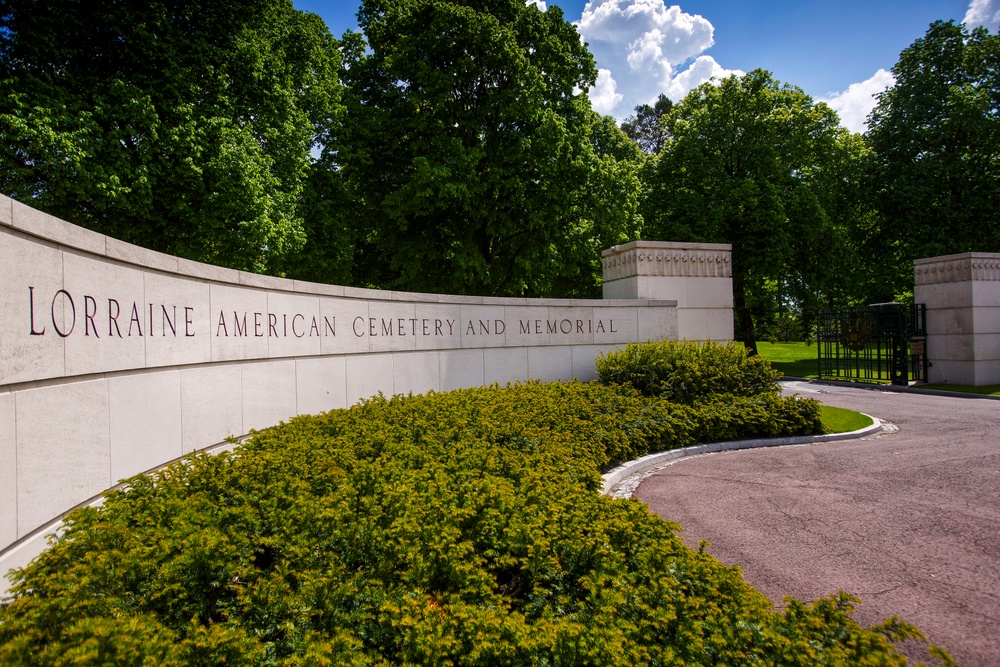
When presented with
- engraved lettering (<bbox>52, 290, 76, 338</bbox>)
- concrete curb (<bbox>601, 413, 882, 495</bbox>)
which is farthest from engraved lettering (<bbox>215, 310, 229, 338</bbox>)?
concrete curb (<bbox>601, 413, 882, 495</bbox>)

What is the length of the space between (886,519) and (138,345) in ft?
23.5

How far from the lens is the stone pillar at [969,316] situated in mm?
16594

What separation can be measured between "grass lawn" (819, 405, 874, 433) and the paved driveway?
30.0 inches

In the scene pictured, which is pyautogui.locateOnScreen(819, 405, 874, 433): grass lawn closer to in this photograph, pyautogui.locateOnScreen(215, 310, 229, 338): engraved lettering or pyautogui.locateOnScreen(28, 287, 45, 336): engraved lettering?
pyautogui.locateOnScreen(215, 310, 229, 338): engraved lettering

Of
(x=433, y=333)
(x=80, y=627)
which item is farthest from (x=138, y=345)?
(x=433, y=333)

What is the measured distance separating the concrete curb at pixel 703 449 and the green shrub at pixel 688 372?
1166mm

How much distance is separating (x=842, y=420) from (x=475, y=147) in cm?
1187

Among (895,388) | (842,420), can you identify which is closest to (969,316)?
(895,388)

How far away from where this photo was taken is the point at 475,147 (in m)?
16.8

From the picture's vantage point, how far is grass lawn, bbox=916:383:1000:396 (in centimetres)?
1523

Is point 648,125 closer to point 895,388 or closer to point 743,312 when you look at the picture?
point 743,312

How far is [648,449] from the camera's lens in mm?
8164

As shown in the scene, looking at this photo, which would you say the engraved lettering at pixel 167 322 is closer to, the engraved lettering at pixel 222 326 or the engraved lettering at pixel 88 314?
the engraved lettering at pixel 222 326

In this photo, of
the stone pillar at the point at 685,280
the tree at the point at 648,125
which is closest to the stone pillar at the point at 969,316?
the stone pillar at the point at 685,280
